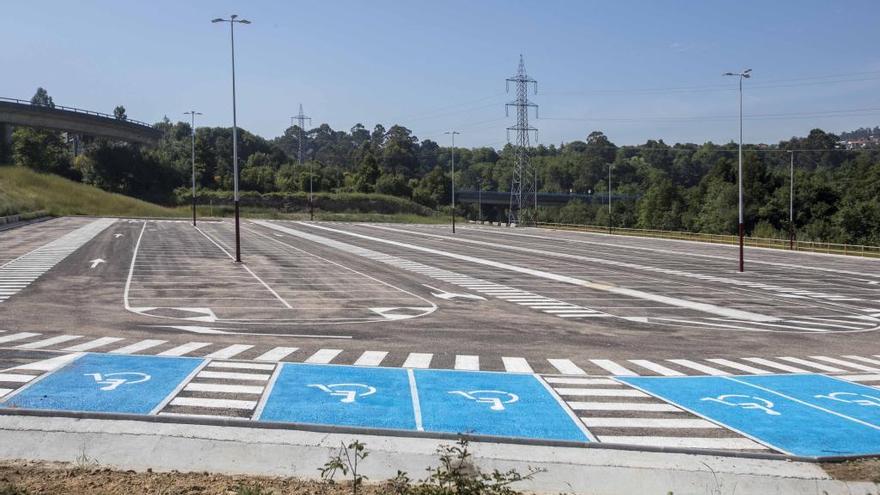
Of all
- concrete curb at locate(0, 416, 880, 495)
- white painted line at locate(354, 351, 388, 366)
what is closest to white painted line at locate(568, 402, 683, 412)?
concrete curb at locate(0, 416, 880, 495)

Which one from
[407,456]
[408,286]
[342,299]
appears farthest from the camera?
[408,286]

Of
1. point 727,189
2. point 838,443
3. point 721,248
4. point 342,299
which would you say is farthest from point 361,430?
point 727,189

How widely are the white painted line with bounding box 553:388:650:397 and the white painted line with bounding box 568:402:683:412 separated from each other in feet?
2.02

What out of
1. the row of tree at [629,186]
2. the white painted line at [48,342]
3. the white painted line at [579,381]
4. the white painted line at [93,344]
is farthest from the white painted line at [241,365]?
the row of tree at [629,186]

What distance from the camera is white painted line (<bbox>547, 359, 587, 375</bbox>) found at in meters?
17.4

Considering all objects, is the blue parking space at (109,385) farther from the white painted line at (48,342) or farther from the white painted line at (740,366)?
the white painted line at (740,366)

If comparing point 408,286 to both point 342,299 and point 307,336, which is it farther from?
point 307,336

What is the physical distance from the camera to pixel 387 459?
11.0 meters

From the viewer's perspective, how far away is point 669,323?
26.2m

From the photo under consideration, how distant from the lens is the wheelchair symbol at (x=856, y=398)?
48.8ft

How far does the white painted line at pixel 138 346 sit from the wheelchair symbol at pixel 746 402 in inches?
529

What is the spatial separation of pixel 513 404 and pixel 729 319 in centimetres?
1613

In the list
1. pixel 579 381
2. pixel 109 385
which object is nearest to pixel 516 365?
pixel 579 381

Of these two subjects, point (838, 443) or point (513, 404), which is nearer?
point (838, 443)
